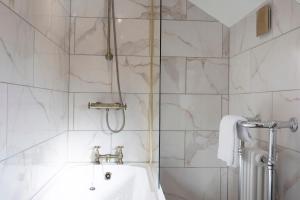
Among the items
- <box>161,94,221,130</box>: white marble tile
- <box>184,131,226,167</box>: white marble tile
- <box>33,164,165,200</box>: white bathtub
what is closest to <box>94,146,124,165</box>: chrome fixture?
<box>33,164,165,200</box>: white bathtub

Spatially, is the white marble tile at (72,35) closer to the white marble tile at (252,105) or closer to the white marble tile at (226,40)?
the white marble tile at (226,40)

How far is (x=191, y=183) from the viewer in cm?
170

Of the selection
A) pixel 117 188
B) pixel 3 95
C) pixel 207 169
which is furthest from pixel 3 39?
pixel 117 188

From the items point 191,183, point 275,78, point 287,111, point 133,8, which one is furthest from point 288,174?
point 133,8

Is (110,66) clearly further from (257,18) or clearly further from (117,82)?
(257,18)

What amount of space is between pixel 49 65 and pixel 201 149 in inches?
43.7

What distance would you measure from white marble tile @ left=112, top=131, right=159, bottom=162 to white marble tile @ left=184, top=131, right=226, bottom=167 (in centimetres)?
61

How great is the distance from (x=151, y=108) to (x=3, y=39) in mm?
1421

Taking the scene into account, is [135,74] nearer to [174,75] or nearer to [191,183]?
[174,75]

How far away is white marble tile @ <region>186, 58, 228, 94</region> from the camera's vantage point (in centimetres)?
158

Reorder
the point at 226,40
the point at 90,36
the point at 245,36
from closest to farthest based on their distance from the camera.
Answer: the point at 245,36 < the point at 226,40 < the point at 90,36

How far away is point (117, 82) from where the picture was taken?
2223 mm

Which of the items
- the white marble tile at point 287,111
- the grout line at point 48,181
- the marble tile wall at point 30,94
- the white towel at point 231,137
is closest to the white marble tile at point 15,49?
the marble tile wall at point 30,94

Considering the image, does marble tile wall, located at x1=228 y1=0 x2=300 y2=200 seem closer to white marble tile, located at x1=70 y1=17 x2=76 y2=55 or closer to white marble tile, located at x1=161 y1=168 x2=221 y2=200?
white marble tile, located at x1=161 y1=168 x2=221 y2=200
